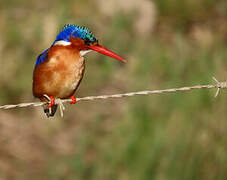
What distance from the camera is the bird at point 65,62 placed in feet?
10.4

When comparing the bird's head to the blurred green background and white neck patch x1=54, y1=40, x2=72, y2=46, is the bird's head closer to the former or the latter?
white neck patch x1=54, y1=40, x2=72, y2=46

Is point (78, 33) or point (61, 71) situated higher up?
point (78, 33)

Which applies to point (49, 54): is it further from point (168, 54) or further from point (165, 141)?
point (168, 54)

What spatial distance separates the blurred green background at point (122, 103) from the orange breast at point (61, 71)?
226 centimetres

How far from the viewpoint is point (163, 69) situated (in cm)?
851

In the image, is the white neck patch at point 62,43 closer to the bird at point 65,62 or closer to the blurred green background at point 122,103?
the bird at point 65,62

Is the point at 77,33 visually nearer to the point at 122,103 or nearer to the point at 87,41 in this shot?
the point at 87,41

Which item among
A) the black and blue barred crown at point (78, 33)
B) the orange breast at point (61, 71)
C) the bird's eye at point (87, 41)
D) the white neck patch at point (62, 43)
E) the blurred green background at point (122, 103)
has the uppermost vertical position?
the black and blue barred crown at point (78, 33)

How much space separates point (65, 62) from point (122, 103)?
4450mm

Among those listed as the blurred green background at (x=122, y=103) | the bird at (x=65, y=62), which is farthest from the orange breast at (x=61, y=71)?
the blurred green background at (x=122, y=103)

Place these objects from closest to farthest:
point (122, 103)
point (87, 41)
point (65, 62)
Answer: point (87, 41), point (65, 62), point (122, 103)

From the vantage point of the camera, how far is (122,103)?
766 cm

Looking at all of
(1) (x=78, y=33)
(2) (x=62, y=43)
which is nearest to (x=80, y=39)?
(1) (x=78, y=33)

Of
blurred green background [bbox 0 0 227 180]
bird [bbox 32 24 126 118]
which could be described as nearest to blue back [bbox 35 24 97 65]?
bird [bbox 32 24 126 118]
